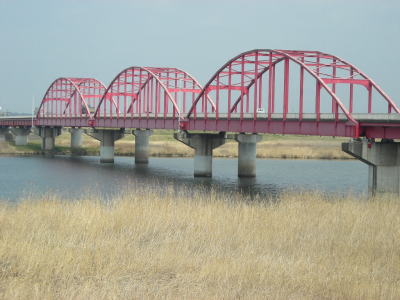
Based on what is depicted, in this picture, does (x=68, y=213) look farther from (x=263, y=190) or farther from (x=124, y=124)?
(x=124, y=124)

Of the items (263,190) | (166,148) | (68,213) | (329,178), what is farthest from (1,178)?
(166,148)

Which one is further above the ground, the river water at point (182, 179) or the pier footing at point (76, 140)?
the pier footing at point (76, 140)

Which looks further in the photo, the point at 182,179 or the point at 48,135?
the point at 48,135

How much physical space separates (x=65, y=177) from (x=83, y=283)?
164ft

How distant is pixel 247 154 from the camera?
7125 cm

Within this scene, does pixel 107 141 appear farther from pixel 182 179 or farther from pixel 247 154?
pixel 182 179

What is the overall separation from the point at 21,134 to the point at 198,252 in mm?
110489

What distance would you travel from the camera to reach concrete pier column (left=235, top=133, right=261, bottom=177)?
6938 cm

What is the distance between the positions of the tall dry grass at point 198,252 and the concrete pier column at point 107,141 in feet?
222

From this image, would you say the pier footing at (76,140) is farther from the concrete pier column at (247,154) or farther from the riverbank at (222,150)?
the concrete pier column at (247,154)

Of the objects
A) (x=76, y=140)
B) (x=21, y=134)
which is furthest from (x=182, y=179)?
(x=21, y=134)

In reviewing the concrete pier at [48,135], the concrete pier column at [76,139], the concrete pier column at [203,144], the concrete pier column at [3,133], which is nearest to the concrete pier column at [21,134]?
the concrete pier column at [3,133]

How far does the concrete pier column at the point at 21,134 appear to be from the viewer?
123 metres

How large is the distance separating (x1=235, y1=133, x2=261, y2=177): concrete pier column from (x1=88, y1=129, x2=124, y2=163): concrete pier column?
97.0ft
